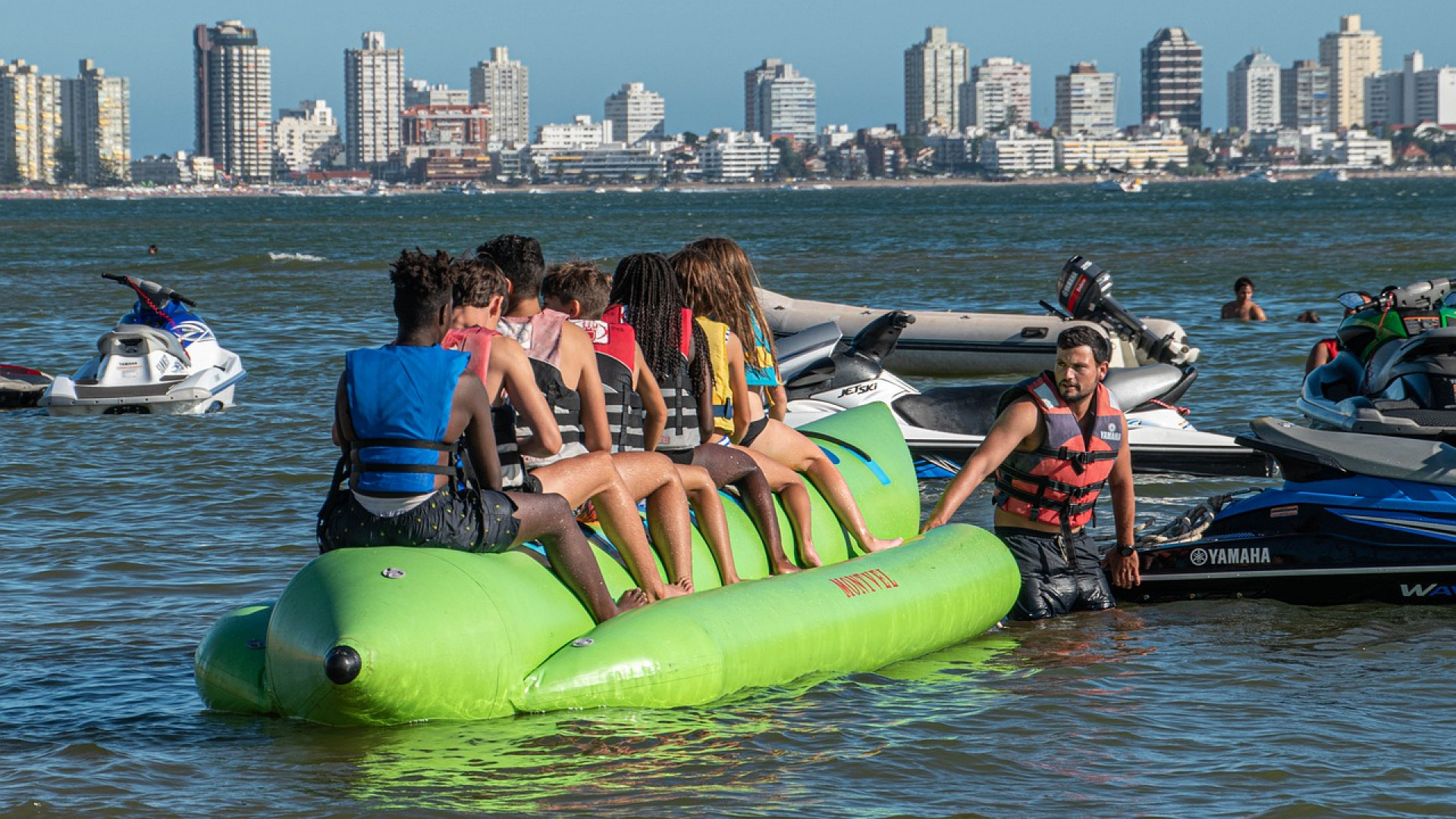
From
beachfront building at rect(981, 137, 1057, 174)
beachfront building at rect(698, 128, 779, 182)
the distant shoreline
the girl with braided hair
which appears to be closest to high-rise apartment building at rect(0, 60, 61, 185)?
the distant shoreline

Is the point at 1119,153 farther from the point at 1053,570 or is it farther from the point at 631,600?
the point at 631,600

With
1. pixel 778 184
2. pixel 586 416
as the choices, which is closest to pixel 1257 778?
pixel 586 416

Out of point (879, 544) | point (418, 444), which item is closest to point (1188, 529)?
point (879, 544)

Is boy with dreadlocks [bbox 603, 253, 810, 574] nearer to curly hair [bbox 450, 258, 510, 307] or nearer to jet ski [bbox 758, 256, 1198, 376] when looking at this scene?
curly hair [bbox 450, 258, 510, 307]

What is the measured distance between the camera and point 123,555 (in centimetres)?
778

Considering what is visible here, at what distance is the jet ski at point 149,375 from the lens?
12.5 meters

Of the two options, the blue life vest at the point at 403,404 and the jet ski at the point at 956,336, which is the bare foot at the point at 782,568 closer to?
the blue life vest at the point at 403,404

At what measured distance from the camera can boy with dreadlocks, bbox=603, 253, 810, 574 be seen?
5672 mm

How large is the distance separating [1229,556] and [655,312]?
8.26ft

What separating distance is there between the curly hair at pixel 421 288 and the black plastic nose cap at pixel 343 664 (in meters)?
0.87

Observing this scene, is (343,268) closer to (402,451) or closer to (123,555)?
(123,555)

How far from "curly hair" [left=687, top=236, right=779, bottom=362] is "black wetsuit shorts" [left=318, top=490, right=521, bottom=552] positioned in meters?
1.28

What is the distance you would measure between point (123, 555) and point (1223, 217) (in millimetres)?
56686

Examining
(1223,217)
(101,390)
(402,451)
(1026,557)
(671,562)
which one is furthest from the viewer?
(1223,217)
